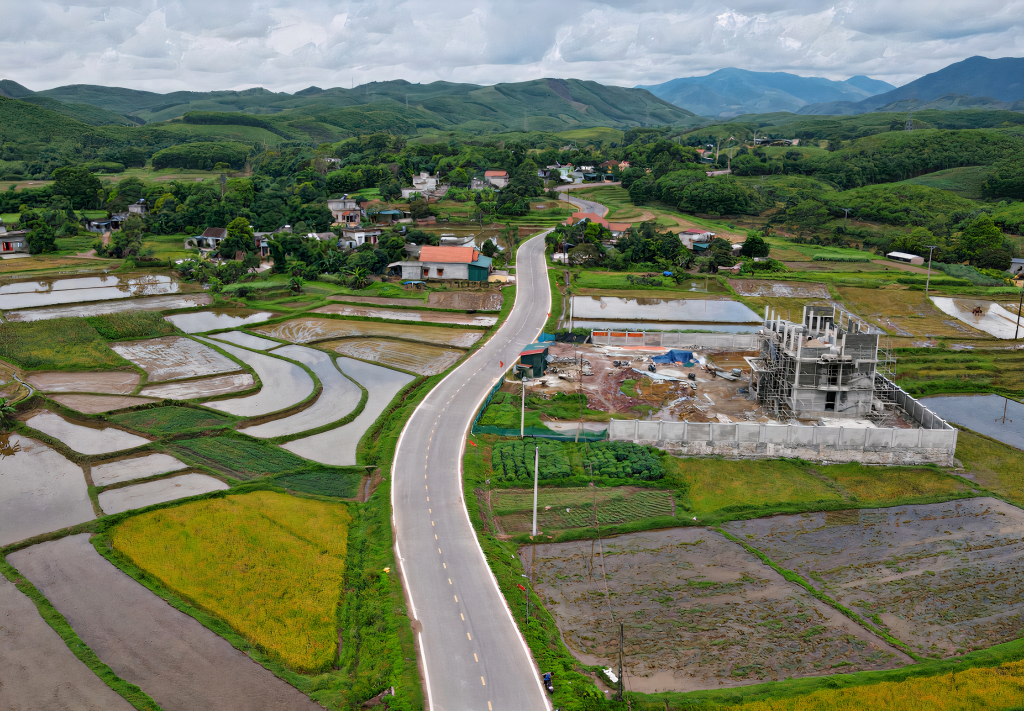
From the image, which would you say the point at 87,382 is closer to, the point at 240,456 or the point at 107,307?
the point at 240,456

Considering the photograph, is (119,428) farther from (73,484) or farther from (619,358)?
(619,358)

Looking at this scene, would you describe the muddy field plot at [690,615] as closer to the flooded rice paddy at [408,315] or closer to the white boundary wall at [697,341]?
the white boundary wall at [697,341]

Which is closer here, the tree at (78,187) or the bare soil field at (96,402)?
the bare soil field at (96,402)

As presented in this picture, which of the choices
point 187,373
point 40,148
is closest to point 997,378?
point 187,373

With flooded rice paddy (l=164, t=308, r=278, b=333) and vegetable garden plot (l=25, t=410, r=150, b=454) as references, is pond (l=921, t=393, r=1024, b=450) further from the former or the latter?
flooded rice paddy (l=164, t=308, r=278, b=333)

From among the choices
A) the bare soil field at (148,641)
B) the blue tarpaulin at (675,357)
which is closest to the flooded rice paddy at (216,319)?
the bare soil field at (148,641)

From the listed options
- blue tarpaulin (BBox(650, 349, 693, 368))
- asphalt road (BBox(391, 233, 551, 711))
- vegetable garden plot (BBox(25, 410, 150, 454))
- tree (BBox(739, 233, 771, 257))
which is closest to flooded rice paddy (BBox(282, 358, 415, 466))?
asphalt road (BBox(391, 233, 551, 711))
